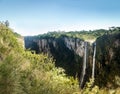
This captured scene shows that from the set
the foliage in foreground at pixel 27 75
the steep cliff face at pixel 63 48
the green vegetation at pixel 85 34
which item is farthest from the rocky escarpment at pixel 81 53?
the foliage in foreground at pixel 27 75

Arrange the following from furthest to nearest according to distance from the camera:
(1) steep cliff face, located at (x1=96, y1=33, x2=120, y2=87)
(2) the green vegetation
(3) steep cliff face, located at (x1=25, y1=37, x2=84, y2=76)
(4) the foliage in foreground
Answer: (2) the green vegetation
(3) steep cliff face, located at (x1=25, y1=37, x2=84, y2=76)
(1) steep cliff face, located at (x1=96, y1=33, x2=120, y2=87)
(4) the foliage in foreground

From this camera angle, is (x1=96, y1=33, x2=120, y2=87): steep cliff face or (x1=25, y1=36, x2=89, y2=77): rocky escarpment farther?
(x1=25, y1=36, x2=89, y2=77): rocky escarpment

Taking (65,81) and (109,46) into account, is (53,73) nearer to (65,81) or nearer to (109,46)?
(65,81)

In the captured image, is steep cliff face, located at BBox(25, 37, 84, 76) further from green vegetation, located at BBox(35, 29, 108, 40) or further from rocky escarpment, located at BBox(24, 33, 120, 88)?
green vegetation, located at BBox(35, 29, 108, 40)

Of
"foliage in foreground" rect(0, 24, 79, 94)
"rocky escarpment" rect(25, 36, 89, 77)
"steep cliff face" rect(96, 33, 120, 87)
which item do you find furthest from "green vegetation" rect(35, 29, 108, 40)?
"foliage in foreground" rect(0, 24, 79, 94)

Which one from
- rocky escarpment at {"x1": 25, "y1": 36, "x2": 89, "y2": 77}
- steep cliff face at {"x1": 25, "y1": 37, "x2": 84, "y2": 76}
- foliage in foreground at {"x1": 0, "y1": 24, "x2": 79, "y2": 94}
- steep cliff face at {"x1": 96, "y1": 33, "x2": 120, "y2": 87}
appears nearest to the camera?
foliage in foreground at {"x1": 0, "y1": 24, "x2": 79, "y2": 94}

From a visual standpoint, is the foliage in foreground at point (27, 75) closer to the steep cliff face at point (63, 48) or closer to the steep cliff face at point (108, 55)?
the steep cliff face at point (108, 55)

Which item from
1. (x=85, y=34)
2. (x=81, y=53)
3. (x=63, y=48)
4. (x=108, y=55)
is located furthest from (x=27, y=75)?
(x=63, y=48)

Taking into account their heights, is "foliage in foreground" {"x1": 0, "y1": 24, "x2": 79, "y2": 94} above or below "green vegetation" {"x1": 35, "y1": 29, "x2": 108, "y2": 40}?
above

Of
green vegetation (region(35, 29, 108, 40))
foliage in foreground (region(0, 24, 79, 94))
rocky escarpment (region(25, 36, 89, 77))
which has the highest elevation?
foliage in foreground (region(0, 24, 79, 94))
